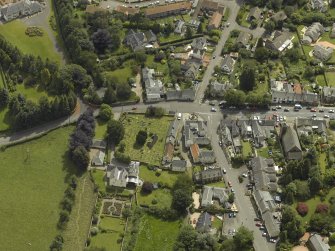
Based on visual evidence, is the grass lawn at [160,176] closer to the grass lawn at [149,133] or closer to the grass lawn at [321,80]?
the grass lawn at [149,133]

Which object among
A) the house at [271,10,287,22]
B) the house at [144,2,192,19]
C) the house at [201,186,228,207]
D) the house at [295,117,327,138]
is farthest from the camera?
the house at [144,2,192,19]

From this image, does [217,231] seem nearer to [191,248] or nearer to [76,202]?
[191,248]

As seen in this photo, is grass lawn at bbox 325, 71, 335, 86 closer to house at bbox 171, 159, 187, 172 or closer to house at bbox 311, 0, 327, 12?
house at bbox 311, 0, 327, 12

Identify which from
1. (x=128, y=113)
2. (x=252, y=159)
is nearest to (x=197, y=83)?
(x=128, y=113)

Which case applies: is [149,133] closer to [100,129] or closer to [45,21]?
[100,129]

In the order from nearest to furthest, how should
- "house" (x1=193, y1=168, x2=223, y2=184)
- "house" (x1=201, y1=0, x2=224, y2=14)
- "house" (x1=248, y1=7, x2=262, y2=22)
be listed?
"house" (x1=193, y1=168, x2=223, y2=184)
"house" (x1=248, y1=7, x2=262, y2=22)
"house" (x1=201, y1=0, x2=224, y2=14)

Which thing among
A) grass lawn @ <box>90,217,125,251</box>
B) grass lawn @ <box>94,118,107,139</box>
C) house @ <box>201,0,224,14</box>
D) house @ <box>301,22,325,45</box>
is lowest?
grass lawn @ <box>90,217,125,251</box>

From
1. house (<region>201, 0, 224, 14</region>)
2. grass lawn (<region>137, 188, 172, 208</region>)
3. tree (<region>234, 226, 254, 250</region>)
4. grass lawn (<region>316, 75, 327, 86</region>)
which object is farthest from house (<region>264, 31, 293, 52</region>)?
tree (<region>234, 226, 254, 250</region>)

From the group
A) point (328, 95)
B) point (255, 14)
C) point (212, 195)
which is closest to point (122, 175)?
point (212, 195)
